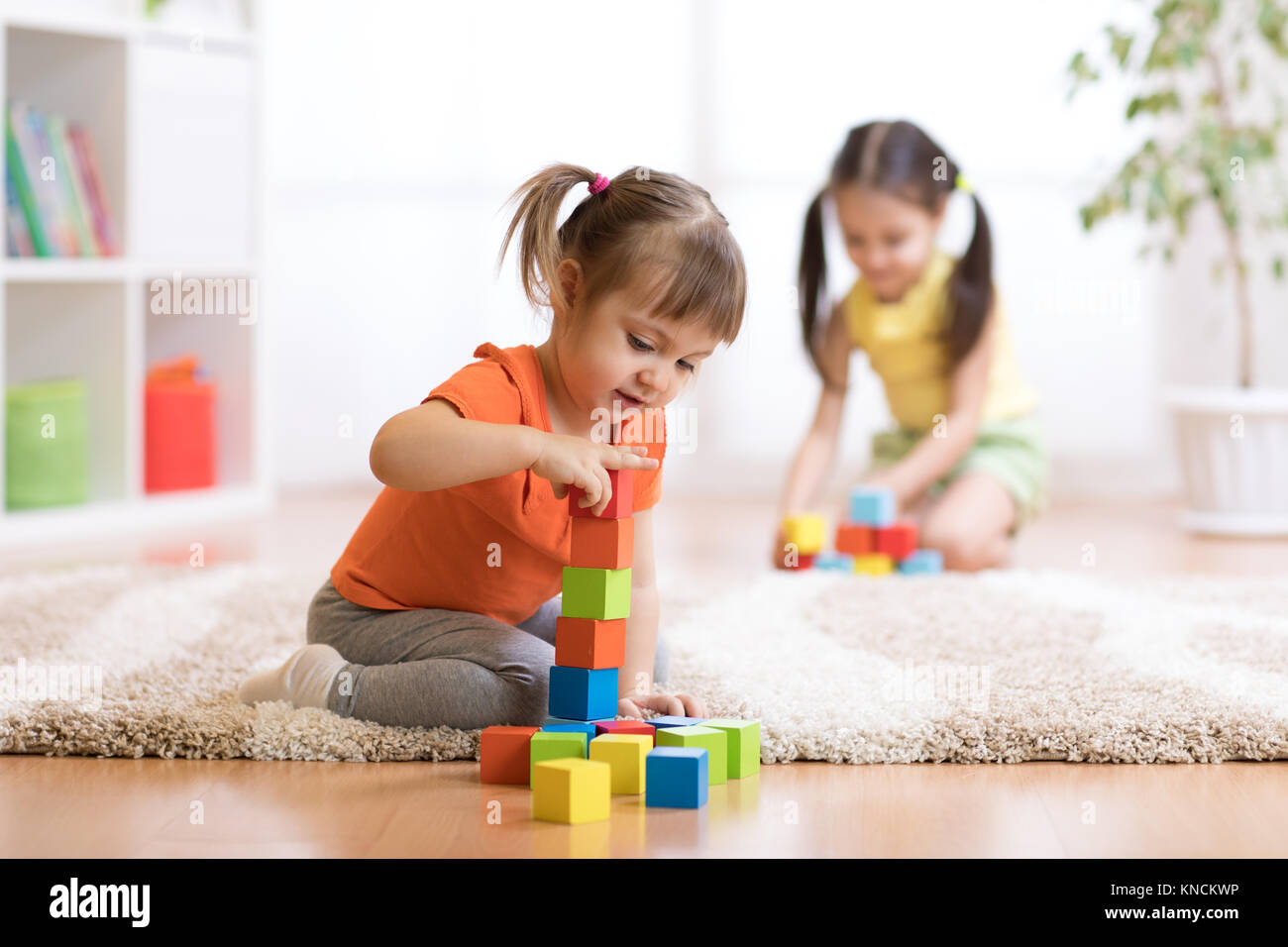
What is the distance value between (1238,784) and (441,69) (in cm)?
246

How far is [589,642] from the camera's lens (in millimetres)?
1030

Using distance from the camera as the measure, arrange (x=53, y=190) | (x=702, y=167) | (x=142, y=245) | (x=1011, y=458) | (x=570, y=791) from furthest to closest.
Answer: (x=702, y=167)
(x=142, y=245)
(x=53, y=190)
(x=1011, y=458)
(x=570, y=791)

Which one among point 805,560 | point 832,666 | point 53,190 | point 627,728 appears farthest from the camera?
point 53,190

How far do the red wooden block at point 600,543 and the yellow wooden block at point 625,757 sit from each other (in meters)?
0.12

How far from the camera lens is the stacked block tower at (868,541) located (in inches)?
78.5

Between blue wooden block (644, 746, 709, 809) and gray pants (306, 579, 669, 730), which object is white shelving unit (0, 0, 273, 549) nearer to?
gray pants (306, 579, 669, 730)

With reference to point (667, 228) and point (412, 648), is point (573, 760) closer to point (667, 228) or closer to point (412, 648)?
point (412, 648)

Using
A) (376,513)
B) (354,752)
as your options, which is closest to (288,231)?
(376,513)

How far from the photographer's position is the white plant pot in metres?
2.41

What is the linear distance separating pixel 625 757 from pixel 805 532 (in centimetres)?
113

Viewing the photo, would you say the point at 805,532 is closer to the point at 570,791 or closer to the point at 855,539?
the point at 855,539

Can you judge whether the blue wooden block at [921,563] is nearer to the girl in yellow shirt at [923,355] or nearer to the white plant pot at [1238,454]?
the girl in yellow shirt at [923,355]

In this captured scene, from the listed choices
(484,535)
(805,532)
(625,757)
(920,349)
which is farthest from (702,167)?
(625,757)

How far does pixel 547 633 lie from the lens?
51.6 inches
